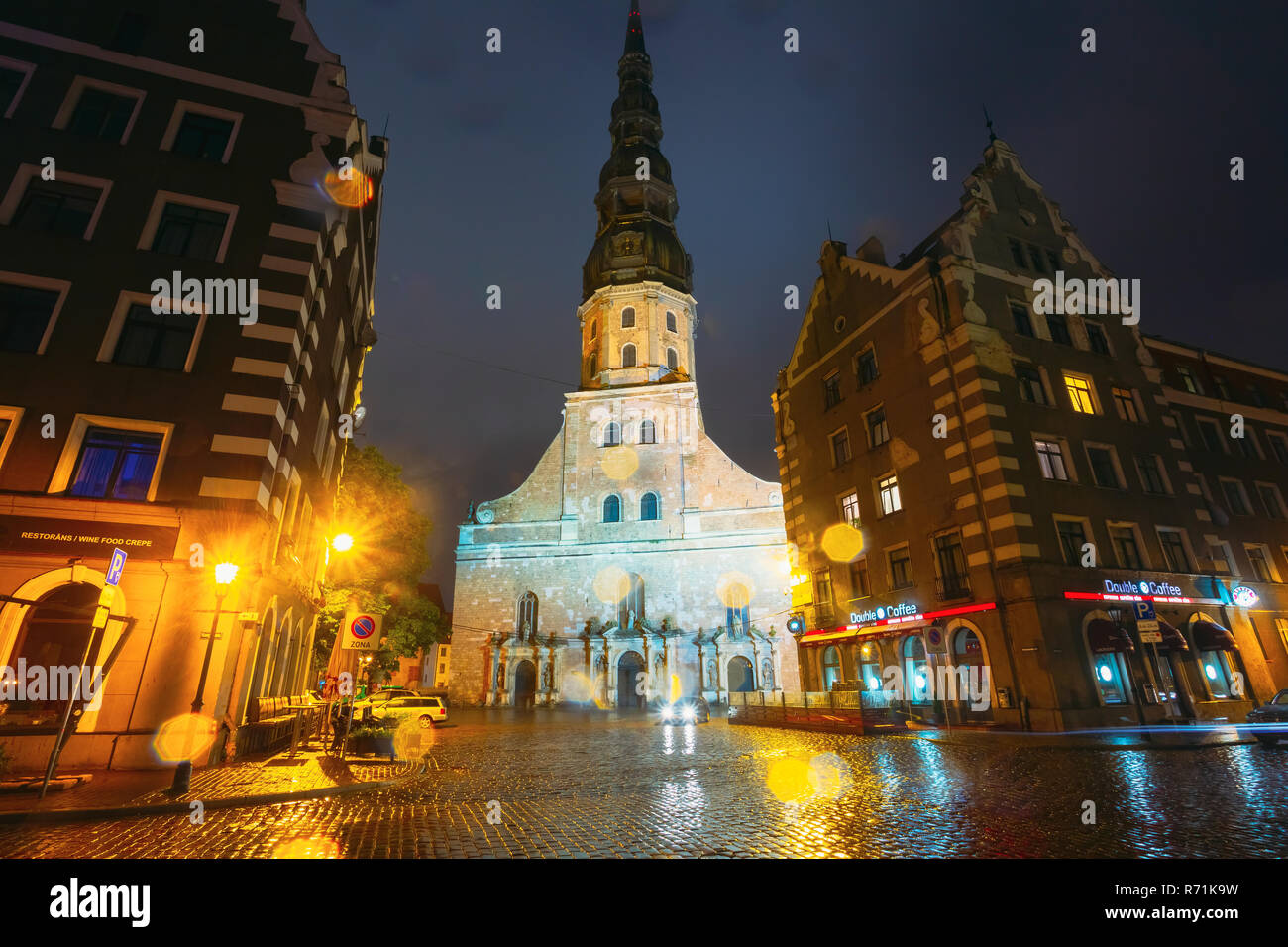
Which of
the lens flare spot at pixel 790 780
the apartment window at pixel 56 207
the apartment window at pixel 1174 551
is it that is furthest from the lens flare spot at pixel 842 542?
the apartment window at pixel 56 207

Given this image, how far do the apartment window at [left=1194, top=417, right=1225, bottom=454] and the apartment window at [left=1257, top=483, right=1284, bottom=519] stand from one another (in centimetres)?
240

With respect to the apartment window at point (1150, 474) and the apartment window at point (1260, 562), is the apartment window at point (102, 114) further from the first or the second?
the apartment window at point (1260, 562)

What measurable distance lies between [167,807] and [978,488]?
817 inches

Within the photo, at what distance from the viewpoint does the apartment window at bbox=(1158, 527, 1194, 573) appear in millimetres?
20000

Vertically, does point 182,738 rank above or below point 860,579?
below

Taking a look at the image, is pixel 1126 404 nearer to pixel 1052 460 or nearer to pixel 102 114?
pixel 1052 460

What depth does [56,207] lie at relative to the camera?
1377 centimetres

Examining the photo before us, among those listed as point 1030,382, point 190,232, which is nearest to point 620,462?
point 1030,382

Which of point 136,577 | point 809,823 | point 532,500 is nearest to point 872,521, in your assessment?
point 809,823

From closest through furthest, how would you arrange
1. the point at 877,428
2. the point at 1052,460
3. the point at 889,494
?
the point at 1052,460
the point at 889,494
the point at 877,428

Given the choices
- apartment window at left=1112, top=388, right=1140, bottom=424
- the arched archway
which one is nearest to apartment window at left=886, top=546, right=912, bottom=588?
apartment window at left=1112, top=388, right=1140, bottom=424

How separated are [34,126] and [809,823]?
71.9ft

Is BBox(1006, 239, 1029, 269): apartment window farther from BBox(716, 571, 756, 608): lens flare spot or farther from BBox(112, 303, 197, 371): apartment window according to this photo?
BBox(112, 303, 197, 371): apartment window
